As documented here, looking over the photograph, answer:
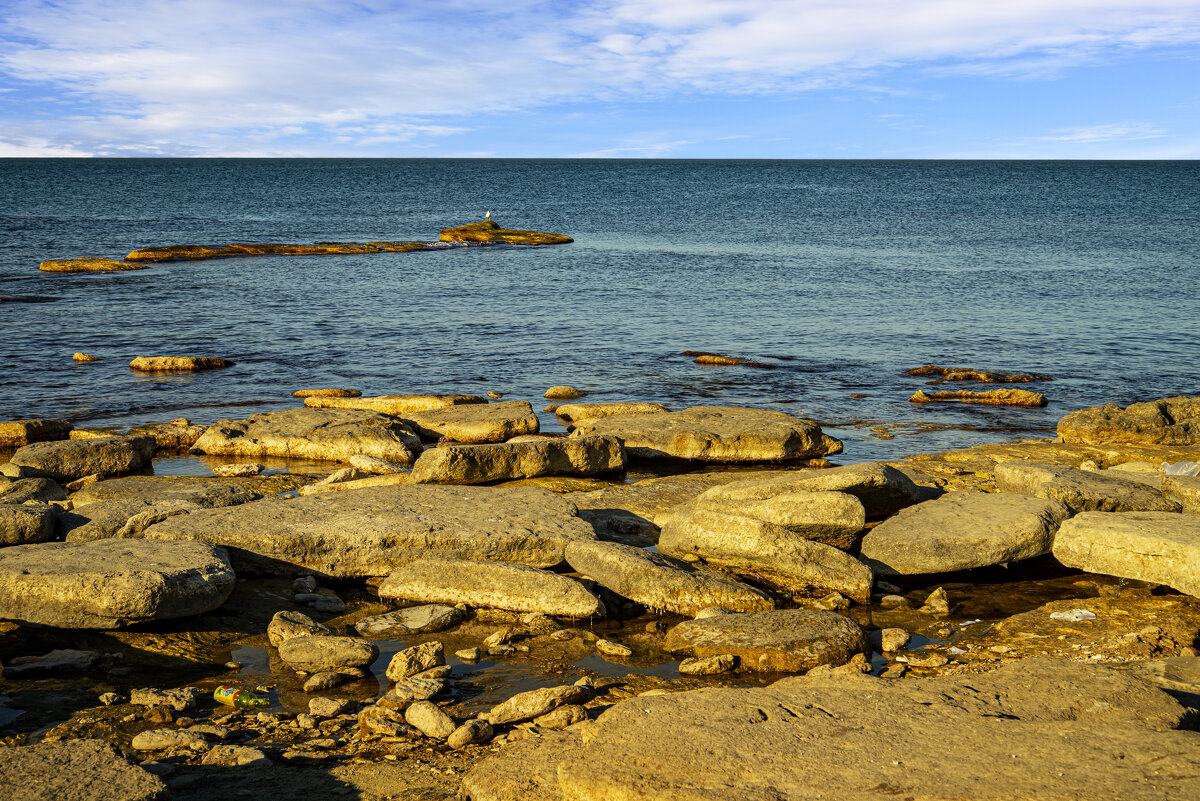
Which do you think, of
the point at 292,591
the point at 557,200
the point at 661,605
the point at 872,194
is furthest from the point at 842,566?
the point at 872,194

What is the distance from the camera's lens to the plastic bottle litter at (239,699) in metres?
4.95

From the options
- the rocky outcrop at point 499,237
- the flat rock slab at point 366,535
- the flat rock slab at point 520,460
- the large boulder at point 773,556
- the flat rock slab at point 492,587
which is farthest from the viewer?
the rocky outcrop at point 499,237

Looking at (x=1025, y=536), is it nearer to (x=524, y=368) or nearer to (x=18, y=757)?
(x=18, y=757)

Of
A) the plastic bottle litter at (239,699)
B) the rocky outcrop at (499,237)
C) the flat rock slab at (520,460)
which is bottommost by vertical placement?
the plastic bottle litter at (239,699)

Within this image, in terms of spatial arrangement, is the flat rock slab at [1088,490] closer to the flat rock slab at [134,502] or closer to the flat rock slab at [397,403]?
the flat rock slab at [134,502]

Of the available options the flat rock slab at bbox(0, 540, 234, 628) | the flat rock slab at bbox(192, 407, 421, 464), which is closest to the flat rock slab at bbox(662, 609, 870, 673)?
the flat rock slab at bbox(0, 540, 234, 628)

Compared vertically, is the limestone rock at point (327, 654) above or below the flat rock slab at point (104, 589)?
below

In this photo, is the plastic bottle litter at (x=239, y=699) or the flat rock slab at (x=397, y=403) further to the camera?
the flat rock slab at (x=397, y=403)

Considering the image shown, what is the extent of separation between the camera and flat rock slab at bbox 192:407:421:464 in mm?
10523

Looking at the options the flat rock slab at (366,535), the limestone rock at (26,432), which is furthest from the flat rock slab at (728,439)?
the limestone rock at (26,432)

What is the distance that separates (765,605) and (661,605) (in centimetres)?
70

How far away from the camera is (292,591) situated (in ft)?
21.9

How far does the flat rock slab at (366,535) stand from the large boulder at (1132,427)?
705cm

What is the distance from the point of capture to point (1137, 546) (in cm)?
661
